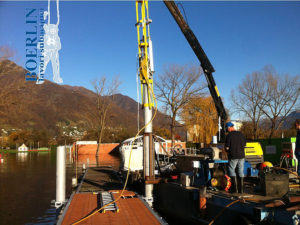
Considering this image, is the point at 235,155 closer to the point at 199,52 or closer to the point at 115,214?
the point at 115,214

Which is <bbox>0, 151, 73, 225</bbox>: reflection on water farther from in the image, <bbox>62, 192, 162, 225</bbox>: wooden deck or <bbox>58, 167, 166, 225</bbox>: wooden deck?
<bbox>62, 192, 162, 225</bbox>: wooden deck

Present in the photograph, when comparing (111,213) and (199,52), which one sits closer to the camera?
(111,213)

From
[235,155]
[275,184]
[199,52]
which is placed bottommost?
[275,184]

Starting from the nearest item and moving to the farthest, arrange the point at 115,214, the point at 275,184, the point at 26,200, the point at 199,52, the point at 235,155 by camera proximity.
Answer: the point at 275,184, the point at 115,214, the point at 235,155, the point at 26,200, the point at 199,52

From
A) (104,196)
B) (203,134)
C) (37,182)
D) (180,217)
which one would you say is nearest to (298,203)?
(180,217)

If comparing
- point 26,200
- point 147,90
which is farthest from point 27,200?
point 147,90

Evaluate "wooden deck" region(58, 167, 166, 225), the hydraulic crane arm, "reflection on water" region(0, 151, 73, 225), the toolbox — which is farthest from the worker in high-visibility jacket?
the hydraulic crane arm

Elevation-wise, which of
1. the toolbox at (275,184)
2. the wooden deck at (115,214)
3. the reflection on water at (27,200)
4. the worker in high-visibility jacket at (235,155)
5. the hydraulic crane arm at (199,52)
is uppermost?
the hydraulic crane arm at (199,52)

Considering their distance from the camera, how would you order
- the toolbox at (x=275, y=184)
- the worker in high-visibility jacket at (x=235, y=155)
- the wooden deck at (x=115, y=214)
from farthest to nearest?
the worker in high-visibility jacket at (x=235, y=155), the toolbox at (x=275, y=184), the wooden deck at (x=115, y=214)

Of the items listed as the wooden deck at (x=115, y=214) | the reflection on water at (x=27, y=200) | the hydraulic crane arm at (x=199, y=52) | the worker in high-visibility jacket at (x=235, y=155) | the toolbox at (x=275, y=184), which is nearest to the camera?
the wooden deck at (x=115, y=214)

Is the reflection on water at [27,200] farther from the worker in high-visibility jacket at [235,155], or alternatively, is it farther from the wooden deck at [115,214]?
the worker in high-visibility jacket at [235,155]

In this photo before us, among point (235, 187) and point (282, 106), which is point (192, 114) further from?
point (235, 187)

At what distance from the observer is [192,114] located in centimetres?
4531

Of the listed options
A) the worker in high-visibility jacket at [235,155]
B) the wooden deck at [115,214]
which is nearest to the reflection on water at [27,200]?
the wooden deck at [115,214]
